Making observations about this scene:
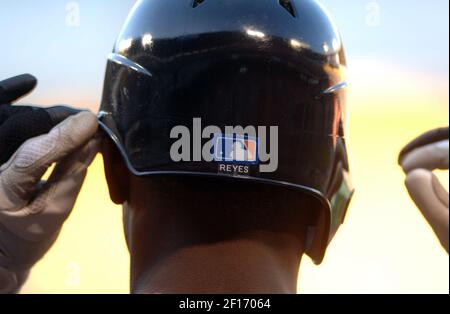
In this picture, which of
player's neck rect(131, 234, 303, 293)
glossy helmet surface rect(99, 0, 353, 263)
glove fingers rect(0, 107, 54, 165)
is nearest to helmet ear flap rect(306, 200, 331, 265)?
glossy helmet surface rect(99, 0, 353, 263)

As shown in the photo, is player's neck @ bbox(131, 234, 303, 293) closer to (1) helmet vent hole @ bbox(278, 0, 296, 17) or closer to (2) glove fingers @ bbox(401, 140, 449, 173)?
(2) glove fingers @ bbox(401, 140, 449, 173)

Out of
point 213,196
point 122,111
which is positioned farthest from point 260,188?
point 122,111

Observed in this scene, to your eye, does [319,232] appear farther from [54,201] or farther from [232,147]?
[54,201]

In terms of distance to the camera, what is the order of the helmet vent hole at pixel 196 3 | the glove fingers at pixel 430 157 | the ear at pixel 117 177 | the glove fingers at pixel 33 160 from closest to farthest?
the glove fingers at pixel 430 157 → the glove fingers at pixel 33 160 → the helmet vent hole at pixel 196 3 → the ear at pixel 117 177

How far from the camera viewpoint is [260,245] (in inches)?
105

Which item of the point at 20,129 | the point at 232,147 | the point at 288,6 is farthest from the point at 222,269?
the point at 288,6

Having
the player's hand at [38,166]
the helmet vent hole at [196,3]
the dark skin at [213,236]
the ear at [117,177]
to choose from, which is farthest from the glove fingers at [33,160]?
the helmet vent hole at [196,3]

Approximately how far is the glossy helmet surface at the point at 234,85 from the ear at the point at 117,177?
0.07 metres

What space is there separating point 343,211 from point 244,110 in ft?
2.38

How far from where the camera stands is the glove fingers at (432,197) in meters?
2.33

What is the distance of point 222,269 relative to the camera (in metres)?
2.60

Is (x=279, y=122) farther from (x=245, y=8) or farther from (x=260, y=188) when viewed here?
(x=245, y=8)

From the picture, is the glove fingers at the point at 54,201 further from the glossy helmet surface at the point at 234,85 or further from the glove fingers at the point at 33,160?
the glossy helmet surface at the point at 234,85

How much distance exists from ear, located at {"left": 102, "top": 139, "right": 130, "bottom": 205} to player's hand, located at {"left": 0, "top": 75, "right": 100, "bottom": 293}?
8 cm
